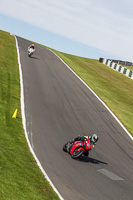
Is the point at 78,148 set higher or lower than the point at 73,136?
higher

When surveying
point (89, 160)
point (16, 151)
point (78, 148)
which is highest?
point (78, 148)

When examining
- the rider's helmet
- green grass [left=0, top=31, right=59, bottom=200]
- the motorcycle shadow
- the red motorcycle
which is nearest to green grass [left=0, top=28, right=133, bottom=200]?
green grass [left=0, top=31, right=59, bottom=200]

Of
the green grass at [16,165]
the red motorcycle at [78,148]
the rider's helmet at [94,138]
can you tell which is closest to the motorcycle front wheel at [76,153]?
the red motorcycle at [78,148]

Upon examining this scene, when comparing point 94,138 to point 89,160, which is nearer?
point 94,138

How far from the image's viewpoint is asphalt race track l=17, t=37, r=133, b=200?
432 inches

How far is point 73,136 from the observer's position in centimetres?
1625

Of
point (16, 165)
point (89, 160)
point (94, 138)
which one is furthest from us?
point (89, 160)

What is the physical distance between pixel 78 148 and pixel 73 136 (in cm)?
282

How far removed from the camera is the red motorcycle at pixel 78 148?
13.3 metres

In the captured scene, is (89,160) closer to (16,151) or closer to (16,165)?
(16,151)

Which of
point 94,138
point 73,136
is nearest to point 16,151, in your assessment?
point 94,138

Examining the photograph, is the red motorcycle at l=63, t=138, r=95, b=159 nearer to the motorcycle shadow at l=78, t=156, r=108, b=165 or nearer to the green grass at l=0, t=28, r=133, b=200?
the motorcycle shadow at l=78, t=156, r=108, b=165

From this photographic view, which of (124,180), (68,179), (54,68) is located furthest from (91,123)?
(54,68)

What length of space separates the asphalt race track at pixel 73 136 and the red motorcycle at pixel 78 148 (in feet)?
0.89
